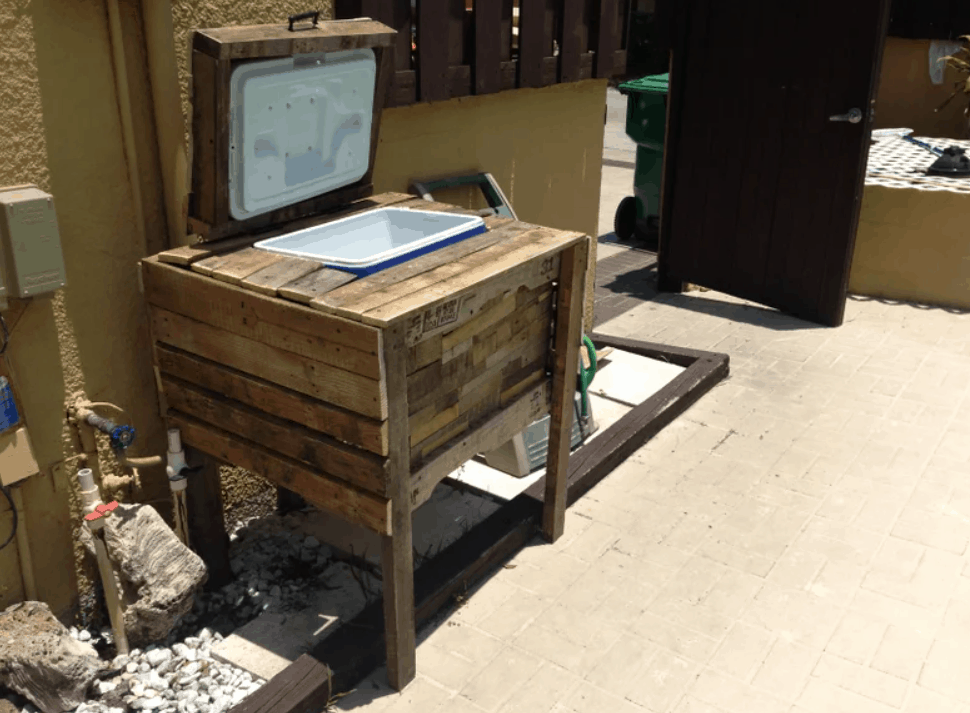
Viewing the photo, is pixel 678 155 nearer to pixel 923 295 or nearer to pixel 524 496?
pixel 923 295

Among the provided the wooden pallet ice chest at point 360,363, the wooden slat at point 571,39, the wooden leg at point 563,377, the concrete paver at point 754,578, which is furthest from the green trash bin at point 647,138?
the wooden pallet ice chest at point 360,363

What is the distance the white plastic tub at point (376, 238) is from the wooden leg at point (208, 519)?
0.94 m

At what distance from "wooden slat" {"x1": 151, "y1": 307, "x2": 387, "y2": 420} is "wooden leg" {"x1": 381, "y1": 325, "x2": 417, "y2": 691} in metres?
0.09

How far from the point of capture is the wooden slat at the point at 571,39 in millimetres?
5344

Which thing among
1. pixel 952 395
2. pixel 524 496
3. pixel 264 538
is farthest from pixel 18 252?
pixel 952 395

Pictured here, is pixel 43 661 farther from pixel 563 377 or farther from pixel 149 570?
pixel 563 377

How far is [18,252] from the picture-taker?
3.04m

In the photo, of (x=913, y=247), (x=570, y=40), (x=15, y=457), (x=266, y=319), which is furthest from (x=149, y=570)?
(x=913, y=247)

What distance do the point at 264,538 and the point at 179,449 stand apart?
834 mm

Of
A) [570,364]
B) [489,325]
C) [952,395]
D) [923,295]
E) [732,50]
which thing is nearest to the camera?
[489,325]

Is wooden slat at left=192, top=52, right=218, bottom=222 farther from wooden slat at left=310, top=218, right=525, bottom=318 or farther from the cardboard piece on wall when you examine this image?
the cardboard piece on wall

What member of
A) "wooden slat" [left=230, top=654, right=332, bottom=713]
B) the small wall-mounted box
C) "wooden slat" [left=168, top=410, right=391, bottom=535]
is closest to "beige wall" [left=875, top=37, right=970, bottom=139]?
"wooden slat" [left=168, top=410, right=391, bottom=535]

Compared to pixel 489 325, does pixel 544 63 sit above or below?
above

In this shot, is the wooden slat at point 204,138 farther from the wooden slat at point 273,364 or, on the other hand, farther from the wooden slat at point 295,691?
the wooden slat at point 295,691
